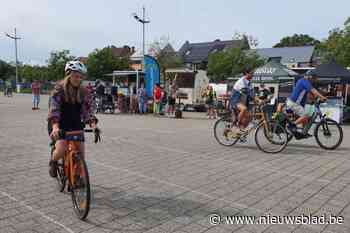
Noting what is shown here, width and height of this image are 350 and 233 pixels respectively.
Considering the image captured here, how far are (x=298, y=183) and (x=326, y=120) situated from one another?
3.23 meters

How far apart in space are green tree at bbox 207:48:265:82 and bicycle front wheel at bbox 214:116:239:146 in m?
37.0

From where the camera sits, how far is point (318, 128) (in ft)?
26.3

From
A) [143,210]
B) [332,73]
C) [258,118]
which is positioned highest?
[332,73]

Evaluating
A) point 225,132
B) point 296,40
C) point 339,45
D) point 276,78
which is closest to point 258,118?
point 225,132

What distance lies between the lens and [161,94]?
661 inches

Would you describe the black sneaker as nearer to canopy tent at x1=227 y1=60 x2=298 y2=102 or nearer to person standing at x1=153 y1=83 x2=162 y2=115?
person standing at x1=153 y1=83 x2=162 y2=115

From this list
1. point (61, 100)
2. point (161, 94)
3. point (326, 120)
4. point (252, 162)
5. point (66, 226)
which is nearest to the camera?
point (66, 226)

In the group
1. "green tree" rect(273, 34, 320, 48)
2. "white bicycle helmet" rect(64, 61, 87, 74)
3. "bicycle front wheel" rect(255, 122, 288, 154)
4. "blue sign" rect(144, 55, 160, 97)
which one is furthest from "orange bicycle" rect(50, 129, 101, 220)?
"green tree" rect(273, 34, 320, 48)

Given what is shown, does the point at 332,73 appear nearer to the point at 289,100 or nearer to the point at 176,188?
the point at 289,100

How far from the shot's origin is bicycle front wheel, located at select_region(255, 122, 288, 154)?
7.67 metres

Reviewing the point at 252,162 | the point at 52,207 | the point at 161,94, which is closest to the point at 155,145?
the point at 252,162

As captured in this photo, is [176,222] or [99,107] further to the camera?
[99,107]

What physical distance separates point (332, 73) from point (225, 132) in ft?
30.5

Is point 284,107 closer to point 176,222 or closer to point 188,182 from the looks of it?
point 188,182
